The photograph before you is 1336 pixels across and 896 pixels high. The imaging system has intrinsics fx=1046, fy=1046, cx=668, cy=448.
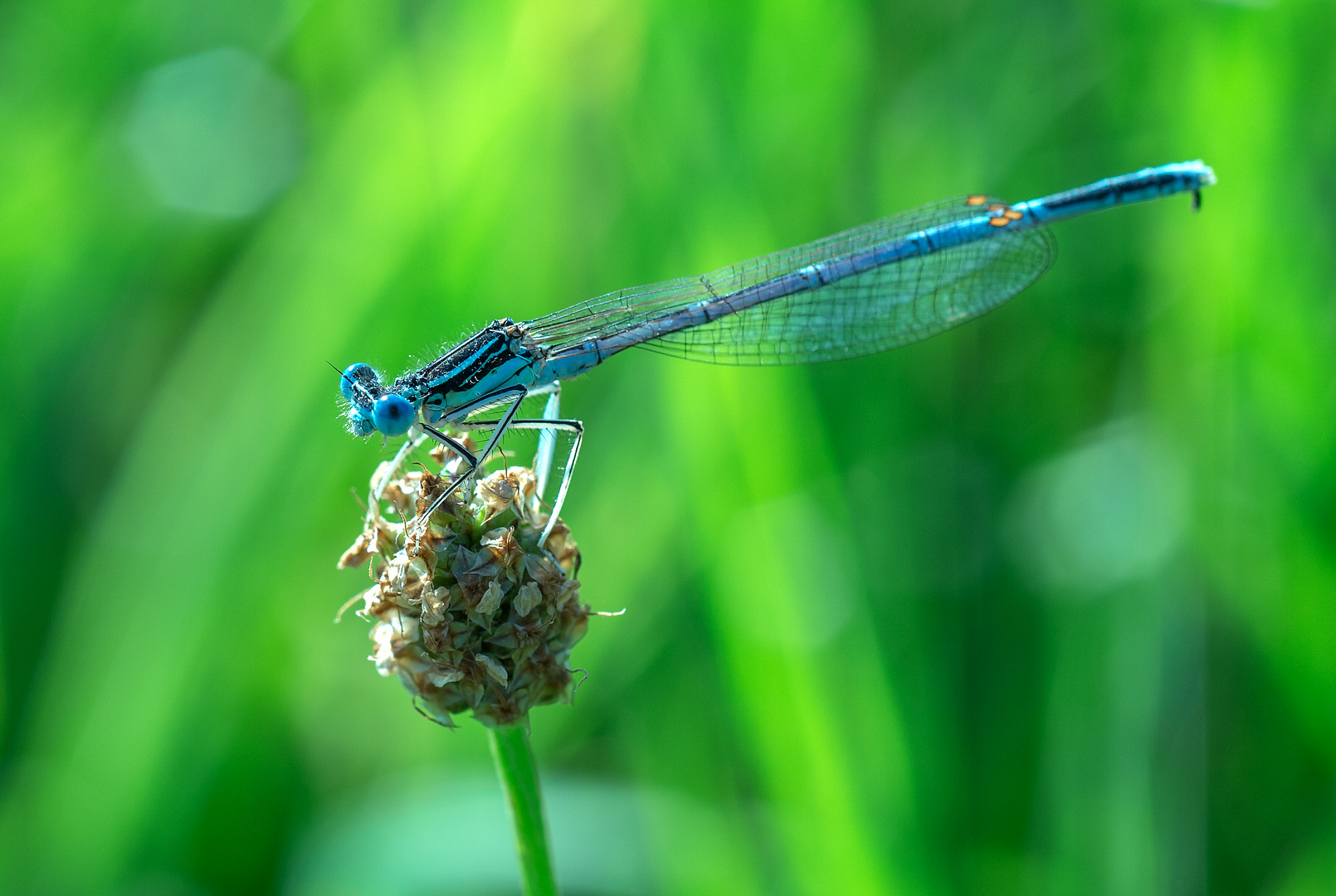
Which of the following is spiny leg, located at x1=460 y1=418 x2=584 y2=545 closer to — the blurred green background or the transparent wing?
the transparent wing

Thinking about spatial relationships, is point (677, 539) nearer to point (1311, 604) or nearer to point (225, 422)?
point (225, 422)

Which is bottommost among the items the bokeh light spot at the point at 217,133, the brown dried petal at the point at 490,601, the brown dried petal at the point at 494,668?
the brown dried petal at the point at 494,668

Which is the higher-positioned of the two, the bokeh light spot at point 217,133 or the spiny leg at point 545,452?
the bokeh light spot at point 217,133

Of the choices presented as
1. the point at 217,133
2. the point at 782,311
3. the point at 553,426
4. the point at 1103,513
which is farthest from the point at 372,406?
the point at 217,133

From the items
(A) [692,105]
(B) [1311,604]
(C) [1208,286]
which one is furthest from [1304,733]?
(A) [692,105]

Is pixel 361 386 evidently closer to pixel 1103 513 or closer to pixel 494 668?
pixel 494 668

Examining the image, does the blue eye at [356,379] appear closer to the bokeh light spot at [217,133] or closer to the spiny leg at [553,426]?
the spiny leg at [553,426]

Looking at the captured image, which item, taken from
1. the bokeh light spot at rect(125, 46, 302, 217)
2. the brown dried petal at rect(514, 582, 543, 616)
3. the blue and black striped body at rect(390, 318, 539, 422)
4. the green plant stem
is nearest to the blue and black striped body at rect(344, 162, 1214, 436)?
the blue and black striped body at rect(390, 318, 539, 422)

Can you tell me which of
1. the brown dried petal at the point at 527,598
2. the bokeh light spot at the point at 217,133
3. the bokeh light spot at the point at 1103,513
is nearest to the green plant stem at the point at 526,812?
the brown dried petal at the point at 527,598
